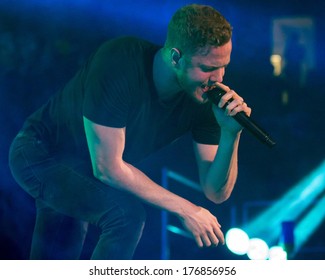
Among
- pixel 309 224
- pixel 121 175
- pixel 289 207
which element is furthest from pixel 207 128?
pixel 309 224

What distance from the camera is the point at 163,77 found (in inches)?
66.5

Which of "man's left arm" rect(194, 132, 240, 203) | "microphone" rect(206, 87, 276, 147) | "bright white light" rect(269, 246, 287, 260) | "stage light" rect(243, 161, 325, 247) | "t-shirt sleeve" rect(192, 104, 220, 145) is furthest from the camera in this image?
"stage light" rect(243, 161, 325, 247)

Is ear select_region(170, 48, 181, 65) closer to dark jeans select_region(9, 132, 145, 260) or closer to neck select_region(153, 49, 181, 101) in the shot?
neck select_region(153, 49, 181, 101)

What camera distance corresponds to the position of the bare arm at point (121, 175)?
159 cm

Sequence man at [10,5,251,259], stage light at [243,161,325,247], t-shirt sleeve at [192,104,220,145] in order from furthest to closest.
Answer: stage light at [243,161,325,247]
t-shirt sleeve at [192,104,220,145]
man at [10,5,251,259]

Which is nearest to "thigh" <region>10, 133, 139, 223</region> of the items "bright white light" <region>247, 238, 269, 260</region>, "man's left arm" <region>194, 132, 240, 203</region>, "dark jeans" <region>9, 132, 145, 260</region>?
"dark jeans" <region>9, 132, 145, 260</region>

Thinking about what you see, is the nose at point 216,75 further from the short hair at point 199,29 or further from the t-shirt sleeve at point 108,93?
the t-shirt sleeve at point 108,93

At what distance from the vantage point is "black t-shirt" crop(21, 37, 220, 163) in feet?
5.23

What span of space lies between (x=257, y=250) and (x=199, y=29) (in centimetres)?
97

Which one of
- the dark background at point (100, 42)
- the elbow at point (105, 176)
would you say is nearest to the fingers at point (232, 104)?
the elbow at point (105, 176)

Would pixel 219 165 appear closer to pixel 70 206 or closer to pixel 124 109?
pixel 124 109

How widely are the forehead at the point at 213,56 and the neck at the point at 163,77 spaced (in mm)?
90

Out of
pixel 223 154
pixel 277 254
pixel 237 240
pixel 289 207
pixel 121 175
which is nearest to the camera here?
pixel 121 175

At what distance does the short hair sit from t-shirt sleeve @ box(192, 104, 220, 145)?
27 cm
